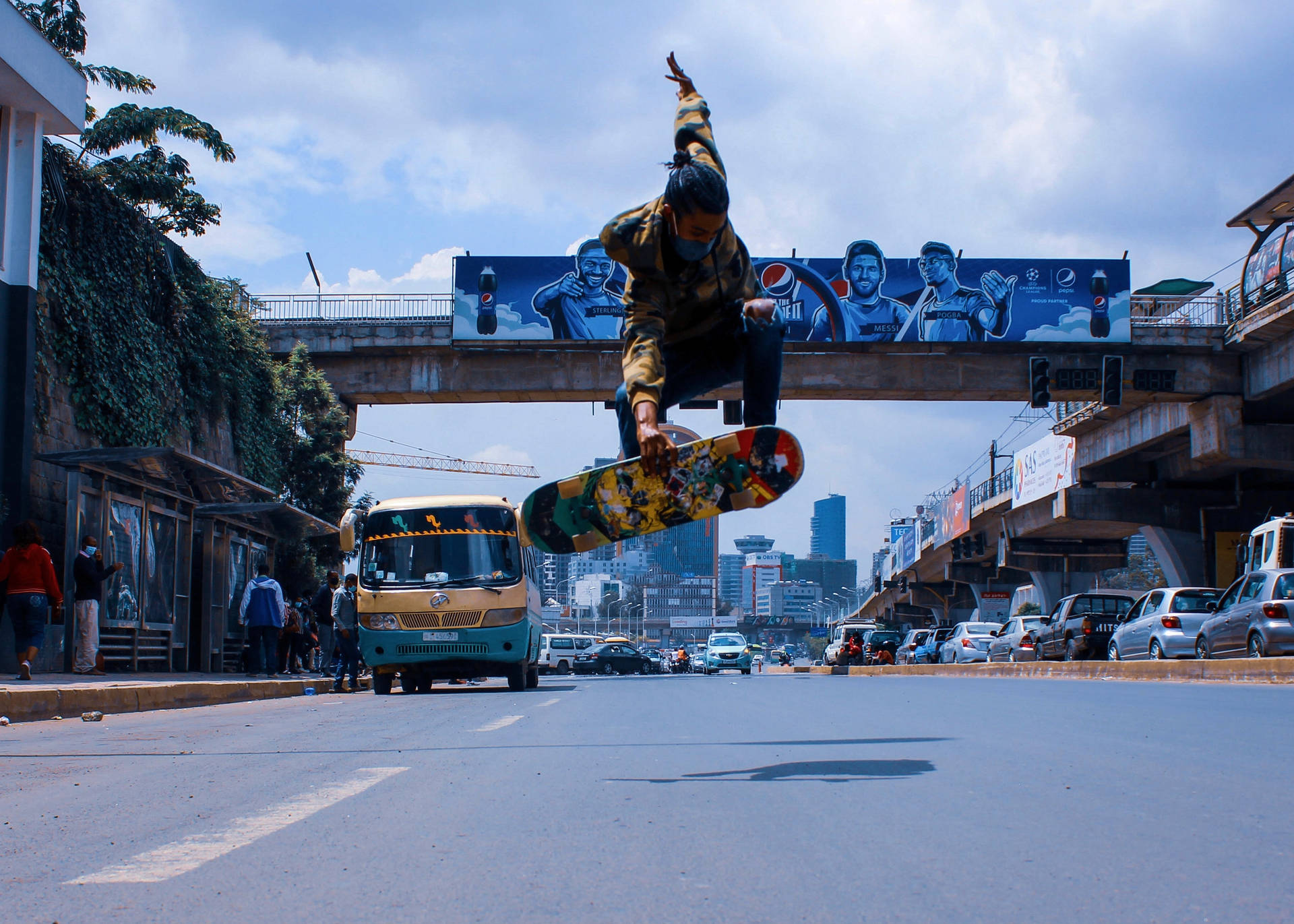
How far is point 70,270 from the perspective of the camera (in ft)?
55.5

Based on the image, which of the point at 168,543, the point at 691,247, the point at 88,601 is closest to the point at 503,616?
the point at 88,601

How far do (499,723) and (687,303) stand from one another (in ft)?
10.4

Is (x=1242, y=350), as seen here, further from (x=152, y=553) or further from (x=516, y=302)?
(x=152, y=553)

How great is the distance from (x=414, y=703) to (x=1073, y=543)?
43977mm

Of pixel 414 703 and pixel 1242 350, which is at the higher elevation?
pixel 1242 350

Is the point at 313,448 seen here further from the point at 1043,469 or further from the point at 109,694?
the point at 1043,469

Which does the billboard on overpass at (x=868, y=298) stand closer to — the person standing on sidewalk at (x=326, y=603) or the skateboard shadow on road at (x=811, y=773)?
the person standing on sidewalk at (x=326, y=603)

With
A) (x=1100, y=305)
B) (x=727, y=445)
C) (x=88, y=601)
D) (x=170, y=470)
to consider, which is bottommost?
(x=88, y=601)

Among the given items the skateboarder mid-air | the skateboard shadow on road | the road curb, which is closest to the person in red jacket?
the skateboarder mid-air

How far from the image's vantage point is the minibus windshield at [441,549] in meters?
15.4

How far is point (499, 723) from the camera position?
7391mm

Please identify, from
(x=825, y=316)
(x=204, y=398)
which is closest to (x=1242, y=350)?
(x=825, y=316)

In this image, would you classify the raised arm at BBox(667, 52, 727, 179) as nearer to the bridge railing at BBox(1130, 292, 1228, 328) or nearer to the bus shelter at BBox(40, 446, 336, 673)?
the bus shelter at BBox(40, 446, 336, 673)

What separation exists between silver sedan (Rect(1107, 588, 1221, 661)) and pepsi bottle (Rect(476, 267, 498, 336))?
16.8 metres
